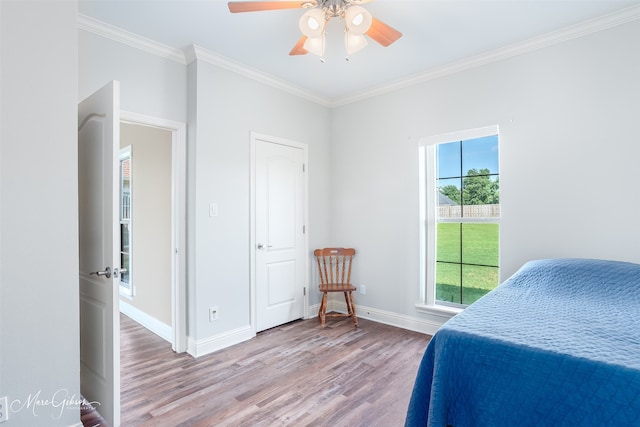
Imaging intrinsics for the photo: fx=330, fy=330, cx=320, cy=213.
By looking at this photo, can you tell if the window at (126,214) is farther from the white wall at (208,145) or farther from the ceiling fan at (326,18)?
the ceiling fan at (326,18)

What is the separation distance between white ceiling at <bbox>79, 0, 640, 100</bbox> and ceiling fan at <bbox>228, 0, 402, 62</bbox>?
272mm

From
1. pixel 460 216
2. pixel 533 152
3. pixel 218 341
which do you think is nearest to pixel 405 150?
pixel 460 216

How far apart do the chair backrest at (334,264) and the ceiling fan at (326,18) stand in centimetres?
227

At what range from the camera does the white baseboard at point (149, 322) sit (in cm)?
322

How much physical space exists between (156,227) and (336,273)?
2.08m

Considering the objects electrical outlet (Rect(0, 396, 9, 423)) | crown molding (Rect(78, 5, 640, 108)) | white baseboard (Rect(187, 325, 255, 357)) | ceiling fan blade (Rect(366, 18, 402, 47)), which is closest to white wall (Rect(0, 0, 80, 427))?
electrical outlet (Rect(0, 396, 9, 423))

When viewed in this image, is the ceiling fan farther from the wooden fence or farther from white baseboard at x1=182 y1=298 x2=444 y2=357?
white baseboard at x1=182 y1=298 x2=444 y2=357

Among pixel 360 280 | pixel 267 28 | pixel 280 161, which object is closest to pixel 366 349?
pixel 360 280

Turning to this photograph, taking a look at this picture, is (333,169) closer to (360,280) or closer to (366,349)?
(360,280)

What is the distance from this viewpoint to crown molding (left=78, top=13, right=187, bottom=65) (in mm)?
2385

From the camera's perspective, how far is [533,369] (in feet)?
3.70

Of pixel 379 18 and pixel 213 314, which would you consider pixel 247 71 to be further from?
pixel 213 314

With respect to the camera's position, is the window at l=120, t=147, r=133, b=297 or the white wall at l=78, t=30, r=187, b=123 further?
the window at l=120, t=147, r=133, b=297

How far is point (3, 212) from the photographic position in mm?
1530
